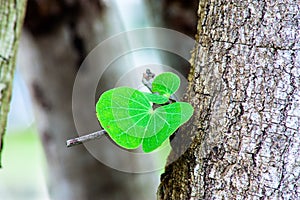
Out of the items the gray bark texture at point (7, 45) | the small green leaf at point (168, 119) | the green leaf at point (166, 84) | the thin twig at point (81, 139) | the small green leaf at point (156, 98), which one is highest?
the gray bark texture at point (7, 45)

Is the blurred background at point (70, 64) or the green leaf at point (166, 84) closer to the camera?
the green leaf at point (166, 84)

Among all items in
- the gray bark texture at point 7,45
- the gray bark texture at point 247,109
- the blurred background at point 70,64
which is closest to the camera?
the gray bark texture at point 247,109

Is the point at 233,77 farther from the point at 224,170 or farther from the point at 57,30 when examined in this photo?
the point at 57,30

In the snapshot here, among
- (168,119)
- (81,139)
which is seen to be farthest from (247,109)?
(81,139)

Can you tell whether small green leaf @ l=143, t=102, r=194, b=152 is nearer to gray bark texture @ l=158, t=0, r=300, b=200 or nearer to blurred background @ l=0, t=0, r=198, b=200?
gray bark texture @ l=158, t=0, r=300, b=200

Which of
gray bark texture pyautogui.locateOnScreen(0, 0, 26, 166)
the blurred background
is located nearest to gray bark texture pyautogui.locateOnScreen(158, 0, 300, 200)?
gray bark texture pyautogui.locateOnScreen(0, 0, 26, 166)

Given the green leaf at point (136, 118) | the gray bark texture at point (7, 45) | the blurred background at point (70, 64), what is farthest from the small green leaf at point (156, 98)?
the blurred background at point (70, 64)

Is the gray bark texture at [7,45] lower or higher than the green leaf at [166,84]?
higher

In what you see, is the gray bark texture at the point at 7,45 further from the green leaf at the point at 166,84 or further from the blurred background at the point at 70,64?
the blurred background at the point at 70,64
